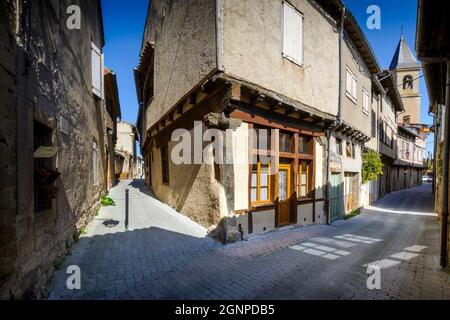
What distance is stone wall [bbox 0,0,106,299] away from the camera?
248 centimetres

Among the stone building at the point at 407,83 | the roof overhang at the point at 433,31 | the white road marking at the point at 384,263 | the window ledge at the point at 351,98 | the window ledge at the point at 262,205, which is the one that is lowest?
the white road marking at the point at 384,263

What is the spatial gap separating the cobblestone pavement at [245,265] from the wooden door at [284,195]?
15.6 inches

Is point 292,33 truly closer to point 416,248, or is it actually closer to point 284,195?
point 284,195

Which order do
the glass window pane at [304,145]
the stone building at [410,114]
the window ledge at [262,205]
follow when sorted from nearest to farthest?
the window ledge at [262,205], the glass window pane at [304,145], the stone building at [410,114]

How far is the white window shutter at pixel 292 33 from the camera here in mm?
6594

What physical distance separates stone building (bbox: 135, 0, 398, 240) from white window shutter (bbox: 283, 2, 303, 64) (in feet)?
0.09

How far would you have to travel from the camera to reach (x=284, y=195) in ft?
23.4

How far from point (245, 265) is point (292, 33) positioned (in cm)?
645

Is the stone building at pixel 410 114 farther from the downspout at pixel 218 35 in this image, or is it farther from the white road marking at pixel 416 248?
the downspout at pixel 218 35

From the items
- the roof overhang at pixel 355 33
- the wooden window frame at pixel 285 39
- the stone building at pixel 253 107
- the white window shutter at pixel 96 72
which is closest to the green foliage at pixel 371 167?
the stone building at pixel 253 107

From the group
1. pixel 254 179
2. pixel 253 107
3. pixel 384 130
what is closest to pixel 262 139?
pixel 253 107
